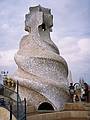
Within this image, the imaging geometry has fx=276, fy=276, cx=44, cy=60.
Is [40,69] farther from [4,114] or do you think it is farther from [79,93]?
[4,114]

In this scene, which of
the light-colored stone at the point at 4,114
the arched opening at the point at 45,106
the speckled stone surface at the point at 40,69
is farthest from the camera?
the arched opening at the point at 45,106

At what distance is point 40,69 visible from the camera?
48.0ft

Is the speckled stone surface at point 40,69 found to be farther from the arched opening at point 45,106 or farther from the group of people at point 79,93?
the group of people at point 79,93

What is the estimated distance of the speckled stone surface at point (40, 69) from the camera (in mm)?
14344

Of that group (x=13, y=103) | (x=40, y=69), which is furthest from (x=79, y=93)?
(x=13, y=103)

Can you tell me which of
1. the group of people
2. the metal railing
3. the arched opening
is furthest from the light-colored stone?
the group of people

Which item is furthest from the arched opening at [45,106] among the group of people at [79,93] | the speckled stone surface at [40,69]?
the group of people at [79,93]

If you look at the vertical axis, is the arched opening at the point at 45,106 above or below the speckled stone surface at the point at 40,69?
below

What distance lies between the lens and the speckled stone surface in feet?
47.1

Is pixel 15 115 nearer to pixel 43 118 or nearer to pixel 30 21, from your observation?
pixel 43 118

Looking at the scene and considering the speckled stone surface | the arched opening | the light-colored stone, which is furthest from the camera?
the arched opening

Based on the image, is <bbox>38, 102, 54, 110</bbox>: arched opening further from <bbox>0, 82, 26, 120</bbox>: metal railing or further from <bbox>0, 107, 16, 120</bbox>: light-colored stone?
<bbox>0, 107, 16, 120</bbox>: light-colored stone

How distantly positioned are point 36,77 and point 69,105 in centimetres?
224

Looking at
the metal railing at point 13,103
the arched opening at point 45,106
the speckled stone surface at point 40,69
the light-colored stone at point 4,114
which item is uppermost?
the speckled stone surface at point 40,69
